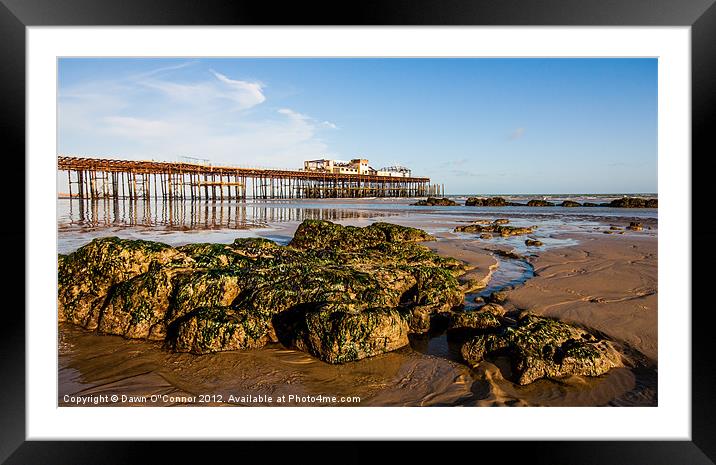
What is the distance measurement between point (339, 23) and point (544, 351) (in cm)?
323

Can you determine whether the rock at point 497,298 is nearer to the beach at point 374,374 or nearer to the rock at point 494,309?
the beach at point 374,374

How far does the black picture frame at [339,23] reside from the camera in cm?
255

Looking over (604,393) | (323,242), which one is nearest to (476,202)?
(323,242)

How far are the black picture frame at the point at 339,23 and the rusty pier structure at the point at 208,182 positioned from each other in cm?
2020

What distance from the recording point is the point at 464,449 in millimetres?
2564

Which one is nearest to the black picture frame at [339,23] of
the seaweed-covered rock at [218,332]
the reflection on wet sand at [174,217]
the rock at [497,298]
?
the seaweed-covered rock at [218,332]

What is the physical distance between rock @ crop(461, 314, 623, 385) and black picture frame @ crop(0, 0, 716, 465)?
Answer: 579 millimetres

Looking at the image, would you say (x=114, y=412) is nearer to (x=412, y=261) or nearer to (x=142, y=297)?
(x=142, y=297)

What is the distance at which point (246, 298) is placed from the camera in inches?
164

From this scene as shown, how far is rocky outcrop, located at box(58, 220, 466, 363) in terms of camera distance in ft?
11.6

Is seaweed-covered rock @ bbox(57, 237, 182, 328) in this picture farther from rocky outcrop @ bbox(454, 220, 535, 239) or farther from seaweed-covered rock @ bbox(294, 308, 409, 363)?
rocky outcrop @ bbox(454, 220, 535, 239)

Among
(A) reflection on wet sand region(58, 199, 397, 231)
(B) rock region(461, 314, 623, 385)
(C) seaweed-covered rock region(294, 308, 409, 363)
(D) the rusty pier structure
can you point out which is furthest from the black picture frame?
(D) the rusty pier structure
